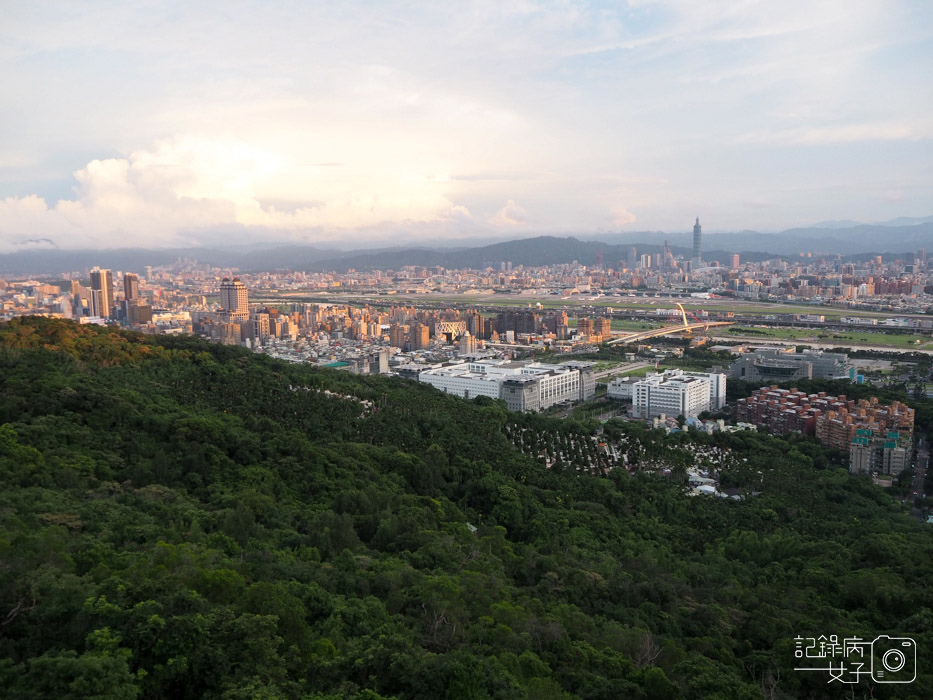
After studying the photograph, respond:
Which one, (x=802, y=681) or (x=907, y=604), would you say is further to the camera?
(x=907, y=604)

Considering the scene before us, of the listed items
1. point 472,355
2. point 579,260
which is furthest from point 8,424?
point 579,260

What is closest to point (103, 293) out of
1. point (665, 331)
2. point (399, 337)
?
point (399, 337)

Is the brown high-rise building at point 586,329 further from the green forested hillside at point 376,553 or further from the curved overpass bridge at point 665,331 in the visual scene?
the green forested hillside at point 376,553

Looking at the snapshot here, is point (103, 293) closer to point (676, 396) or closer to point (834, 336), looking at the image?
point (676, 396)

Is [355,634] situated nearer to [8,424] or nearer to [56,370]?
[8,424]

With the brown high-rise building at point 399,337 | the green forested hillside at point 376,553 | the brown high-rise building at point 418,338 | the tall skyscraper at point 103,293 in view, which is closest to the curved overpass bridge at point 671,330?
the brown high-rise building at point 418,338

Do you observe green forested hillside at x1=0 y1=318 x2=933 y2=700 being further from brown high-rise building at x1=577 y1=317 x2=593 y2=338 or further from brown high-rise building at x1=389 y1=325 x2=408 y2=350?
brown high-rise building at x1=577 y1=317 x2=593 y2=338
